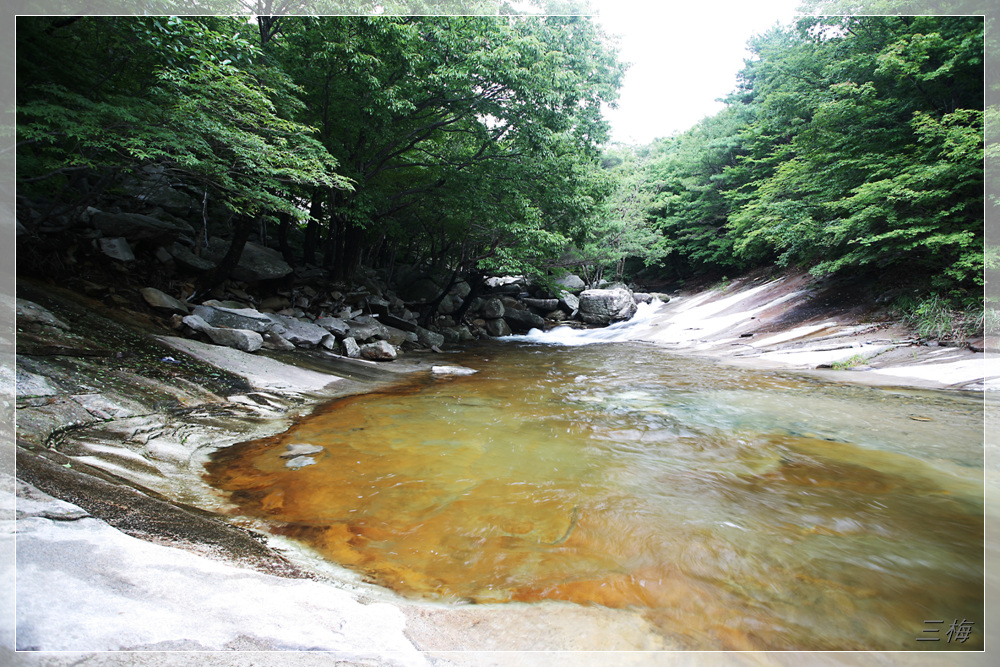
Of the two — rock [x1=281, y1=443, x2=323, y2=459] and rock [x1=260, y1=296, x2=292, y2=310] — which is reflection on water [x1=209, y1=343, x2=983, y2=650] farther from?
rock [x1=260, y1=296, x2=292, y2=310]

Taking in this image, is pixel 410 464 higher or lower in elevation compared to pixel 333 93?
lower

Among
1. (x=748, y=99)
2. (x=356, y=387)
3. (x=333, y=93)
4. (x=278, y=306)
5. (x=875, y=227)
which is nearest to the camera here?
(x=356, y=387)

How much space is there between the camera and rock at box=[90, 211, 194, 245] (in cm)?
924

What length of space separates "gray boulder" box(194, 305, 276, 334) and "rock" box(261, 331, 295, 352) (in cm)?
12

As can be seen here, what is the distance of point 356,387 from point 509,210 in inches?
295

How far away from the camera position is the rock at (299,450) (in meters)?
4.47

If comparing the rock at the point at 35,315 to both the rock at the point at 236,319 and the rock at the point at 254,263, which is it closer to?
the rock at the point at 236,319

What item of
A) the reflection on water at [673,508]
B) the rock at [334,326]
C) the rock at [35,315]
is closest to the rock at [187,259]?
the rock at [334,326]

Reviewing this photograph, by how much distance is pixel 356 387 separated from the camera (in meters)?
7.88

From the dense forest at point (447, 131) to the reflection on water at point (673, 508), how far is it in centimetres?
448

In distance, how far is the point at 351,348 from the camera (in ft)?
34.3

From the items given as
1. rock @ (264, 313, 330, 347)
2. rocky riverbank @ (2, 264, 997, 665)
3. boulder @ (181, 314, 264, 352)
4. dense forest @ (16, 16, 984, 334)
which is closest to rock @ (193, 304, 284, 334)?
rock @ (264, 313, 330, 347)

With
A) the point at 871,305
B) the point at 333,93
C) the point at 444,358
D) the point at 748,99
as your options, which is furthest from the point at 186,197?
the point at 748,99

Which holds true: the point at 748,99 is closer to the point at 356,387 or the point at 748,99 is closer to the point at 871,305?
the point at 871,305
